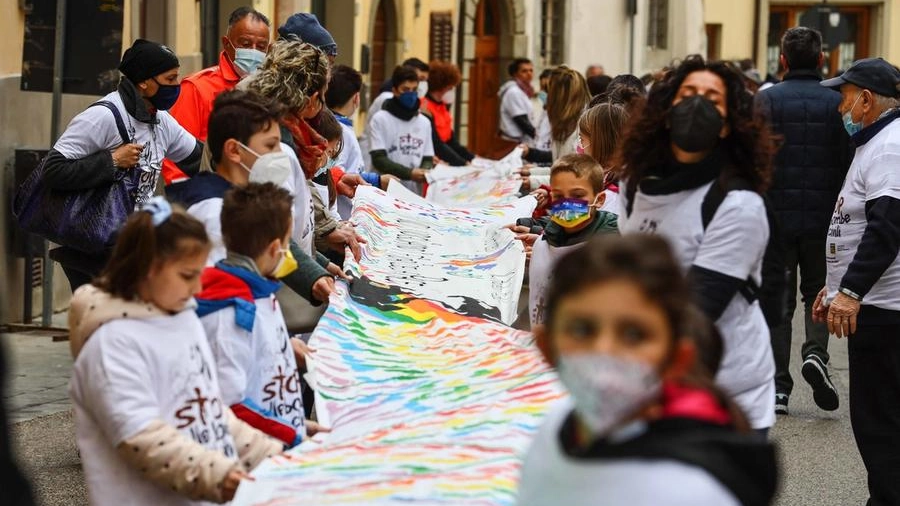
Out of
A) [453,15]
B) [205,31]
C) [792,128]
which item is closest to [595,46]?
[453,15]

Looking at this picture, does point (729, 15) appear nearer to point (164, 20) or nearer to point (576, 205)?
point (164, 20)

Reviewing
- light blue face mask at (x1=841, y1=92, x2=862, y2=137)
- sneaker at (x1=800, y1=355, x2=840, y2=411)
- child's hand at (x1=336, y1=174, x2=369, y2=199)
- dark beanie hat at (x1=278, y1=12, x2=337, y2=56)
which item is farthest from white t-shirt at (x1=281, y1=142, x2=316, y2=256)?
sneaker at (x1=800, y1=355, x2=840, y2=411)

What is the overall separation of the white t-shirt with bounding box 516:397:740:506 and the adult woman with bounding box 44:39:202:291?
5.14 metres

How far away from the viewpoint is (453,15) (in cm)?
2738

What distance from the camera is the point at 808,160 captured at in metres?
9.77

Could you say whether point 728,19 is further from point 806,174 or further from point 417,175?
point 806,174

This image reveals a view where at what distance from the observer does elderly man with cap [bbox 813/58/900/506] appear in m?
7.07

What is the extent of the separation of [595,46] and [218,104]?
1224 inches

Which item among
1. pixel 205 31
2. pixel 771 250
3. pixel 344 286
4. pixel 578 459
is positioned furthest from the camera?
pixel 205 31

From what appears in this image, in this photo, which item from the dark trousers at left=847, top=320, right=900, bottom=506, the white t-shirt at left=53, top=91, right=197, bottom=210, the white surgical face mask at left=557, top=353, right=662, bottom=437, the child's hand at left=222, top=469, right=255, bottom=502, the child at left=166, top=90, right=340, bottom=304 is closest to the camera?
the white surgical face mask at left=557, top=353, right=662, bottom=437

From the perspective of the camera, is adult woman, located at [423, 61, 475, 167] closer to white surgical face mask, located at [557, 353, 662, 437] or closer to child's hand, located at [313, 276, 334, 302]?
child's hand, located at [313, 276, 334, 302]

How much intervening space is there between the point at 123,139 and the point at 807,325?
4.28m

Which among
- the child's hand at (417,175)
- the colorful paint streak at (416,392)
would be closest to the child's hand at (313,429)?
the colorful paint streak at (416,392)

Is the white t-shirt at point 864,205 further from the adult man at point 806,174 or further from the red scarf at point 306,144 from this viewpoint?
the red scarf at point 306,144
